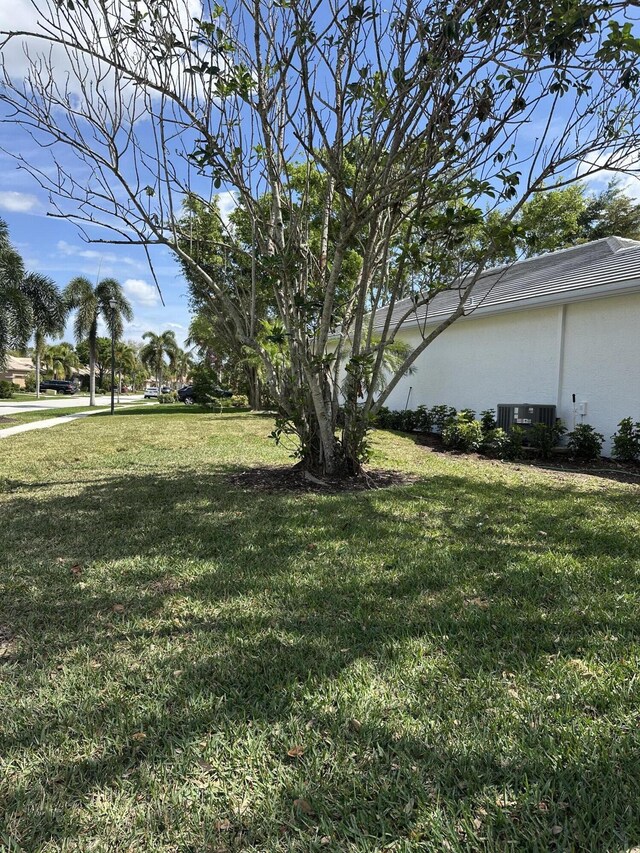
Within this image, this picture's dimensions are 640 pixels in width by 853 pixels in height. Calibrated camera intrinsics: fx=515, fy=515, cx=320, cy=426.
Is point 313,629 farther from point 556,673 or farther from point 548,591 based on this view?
point 548,591

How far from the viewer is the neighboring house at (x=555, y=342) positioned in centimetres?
928

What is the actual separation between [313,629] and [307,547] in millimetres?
1391

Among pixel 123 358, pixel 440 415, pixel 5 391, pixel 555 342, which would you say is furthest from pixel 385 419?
pixel 123 358

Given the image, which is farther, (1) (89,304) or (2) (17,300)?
(1) (89,304)

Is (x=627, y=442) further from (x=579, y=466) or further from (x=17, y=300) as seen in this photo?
(x=17, y=300)

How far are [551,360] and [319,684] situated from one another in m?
9.79

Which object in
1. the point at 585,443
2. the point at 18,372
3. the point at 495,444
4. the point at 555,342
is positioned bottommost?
the point at 495,444

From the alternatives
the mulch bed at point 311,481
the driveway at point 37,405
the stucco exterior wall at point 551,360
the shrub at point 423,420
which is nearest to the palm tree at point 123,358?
the driveway at point 37,405

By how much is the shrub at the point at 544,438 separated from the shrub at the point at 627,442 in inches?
39.2

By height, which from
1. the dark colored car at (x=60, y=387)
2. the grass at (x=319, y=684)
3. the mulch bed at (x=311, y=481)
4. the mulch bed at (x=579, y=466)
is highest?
the dark colored car at (x=60, y=387)

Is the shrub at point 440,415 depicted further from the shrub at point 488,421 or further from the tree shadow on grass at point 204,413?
the tree shadow on grass at point 204,413

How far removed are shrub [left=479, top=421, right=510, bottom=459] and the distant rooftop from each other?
8.09 ft

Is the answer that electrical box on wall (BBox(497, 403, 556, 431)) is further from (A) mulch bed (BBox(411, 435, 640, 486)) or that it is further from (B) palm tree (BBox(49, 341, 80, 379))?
(B) palm tree (BBox(49, 341, 80, 379))

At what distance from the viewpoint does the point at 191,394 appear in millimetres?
39156
